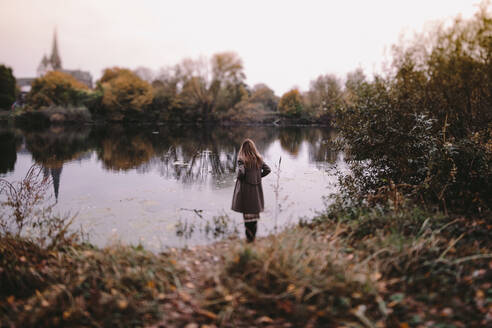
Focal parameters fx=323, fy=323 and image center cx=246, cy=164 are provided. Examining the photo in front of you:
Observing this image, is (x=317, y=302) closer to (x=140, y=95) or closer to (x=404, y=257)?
(x=404, y=257)

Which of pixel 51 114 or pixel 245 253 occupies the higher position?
pixel 51 114

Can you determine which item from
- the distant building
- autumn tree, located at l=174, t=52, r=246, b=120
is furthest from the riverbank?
the distant building

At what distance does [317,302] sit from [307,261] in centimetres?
59

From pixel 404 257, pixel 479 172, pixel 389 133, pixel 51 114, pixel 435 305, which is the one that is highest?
pixel 51 114

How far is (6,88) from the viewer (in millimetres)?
67562

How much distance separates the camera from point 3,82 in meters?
66.9

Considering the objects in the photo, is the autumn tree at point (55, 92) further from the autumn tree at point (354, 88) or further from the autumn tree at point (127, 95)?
the autumn tree at point (354, 88)

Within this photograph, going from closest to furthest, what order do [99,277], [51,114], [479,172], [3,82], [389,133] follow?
1. [99,277]
2. [479,172]
3. [389,133]
4. [51,114]
5. [3,82]

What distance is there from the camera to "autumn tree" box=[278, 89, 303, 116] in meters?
78.5

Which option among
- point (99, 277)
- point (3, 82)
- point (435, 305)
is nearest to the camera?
point (435, 305)

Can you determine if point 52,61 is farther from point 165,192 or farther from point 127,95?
point 165,192

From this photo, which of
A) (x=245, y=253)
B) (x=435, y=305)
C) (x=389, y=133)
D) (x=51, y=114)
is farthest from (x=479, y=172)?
(x=51, y=114)

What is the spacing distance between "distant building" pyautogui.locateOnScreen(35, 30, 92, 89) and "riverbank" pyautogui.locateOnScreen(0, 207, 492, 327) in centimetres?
14295

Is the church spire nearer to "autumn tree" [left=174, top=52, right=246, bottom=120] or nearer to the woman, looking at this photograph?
"autumn tree" [left=174, top=52, right=246, bottom=120]
